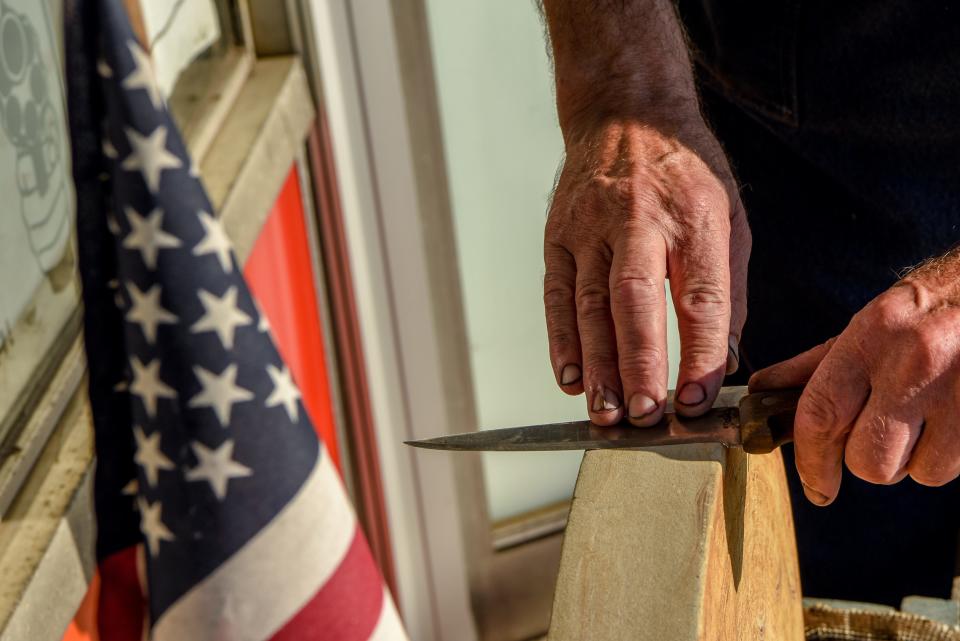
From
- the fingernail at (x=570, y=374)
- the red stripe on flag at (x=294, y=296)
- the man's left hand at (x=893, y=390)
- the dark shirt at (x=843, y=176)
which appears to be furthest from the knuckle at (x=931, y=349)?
the red stripe on flag at (x=294, y=296)

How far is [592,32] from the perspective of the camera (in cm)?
89

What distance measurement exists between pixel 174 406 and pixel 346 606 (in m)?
0.29

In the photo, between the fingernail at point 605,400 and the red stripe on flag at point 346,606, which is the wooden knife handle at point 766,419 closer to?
the fingernail at point 605,400

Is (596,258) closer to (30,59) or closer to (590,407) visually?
(590,407)

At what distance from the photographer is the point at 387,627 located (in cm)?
101

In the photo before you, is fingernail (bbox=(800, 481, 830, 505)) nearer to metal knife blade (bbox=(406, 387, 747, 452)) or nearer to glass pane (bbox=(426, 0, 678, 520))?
metal knife blade (bbox=(406, 387, 747, 452))

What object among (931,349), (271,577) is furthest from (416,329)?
(931,349)

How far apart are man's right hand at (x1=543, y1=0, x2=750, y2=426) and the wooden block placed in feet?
0.22

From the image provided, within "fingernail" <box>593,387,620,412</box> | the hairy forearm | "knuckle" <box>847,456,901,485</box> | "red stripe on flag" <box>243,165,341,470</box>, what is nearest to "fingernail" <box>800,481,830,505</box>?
"knuckle" <box>847,456,901,485</box>

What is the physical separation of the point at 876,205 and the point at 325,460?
0.60m

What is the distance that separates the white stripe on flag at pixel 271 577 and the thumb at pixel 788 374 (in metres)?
0.44

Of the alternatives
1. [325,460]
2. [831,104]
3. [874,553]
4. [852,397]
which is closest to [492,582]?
[874,553]

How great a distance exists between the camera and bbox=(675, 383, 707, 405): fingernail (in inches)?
25.4

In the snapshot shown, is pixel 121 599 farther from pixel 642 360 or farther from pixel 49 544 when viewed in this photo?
pixel 642 360
